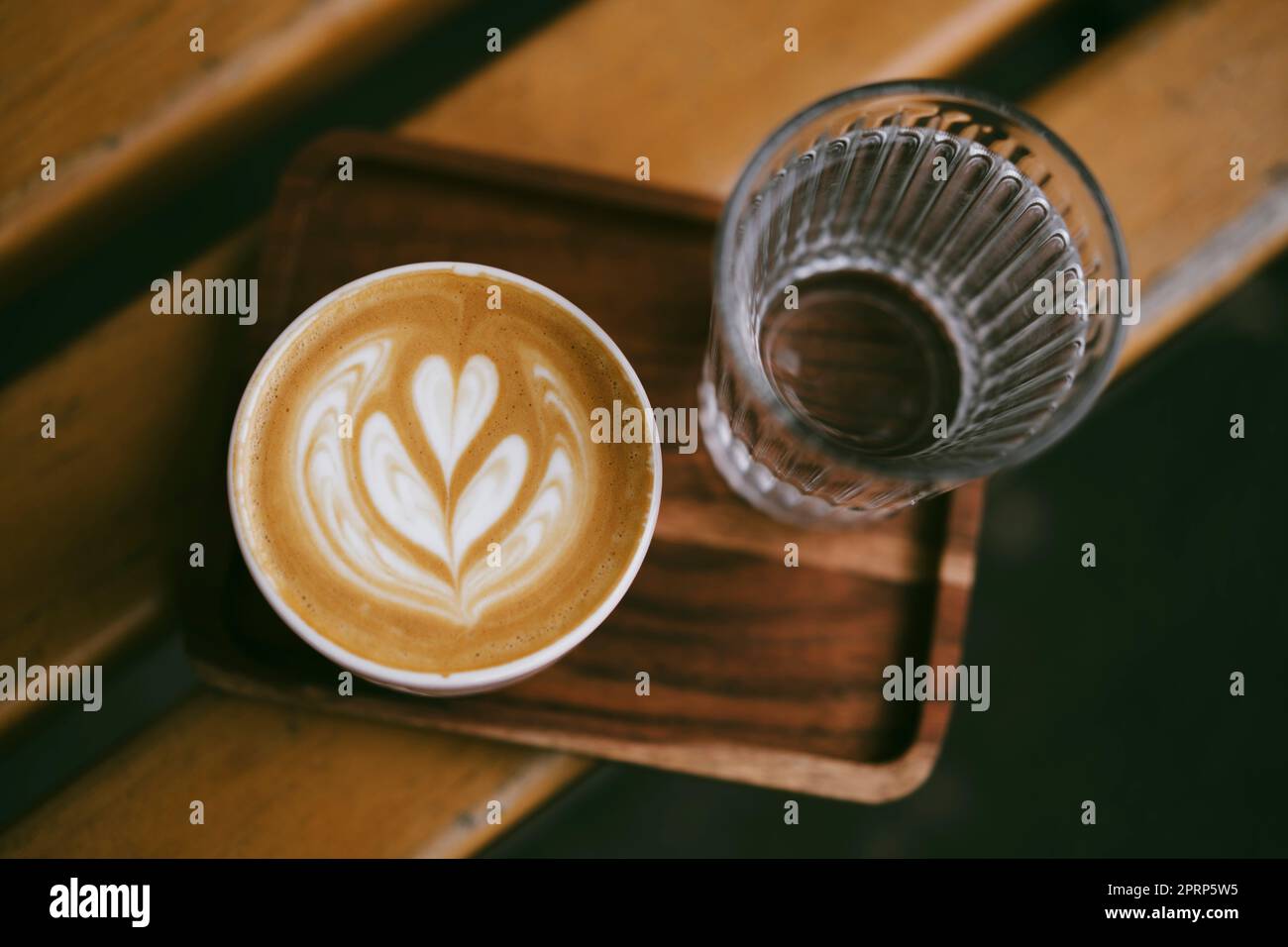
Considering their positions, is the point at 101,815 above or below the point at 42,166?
below

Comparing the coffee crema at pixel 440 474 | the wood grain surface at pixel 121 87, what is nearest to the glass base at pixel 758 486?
the coffee crema at pixel 440 474

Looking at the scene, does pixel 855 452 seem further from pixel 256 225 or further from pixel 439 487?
pixel 256 225

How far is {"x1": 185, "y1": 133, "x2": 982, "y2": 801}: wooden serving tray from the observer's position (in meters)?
0.69

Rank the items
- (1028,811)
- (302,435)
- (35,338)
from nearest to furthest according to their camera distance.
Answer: (302,435), (35,338), (1028,811)

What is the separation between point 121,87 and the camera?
0.77 metres

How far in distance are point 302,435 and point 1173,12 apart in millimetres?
779

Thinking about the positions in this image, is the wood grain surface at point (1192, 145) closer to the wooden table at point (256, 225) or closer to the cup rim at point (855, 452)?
the wooden table at point (256, 225)

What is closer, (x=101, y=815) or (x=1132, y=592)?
(x=101, y=815)

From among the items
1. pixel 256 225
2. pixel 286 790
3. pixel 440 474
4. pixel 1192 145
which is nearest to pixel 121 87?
pixel 256 225

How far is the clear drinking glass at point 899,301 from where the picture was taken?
0.62 meters

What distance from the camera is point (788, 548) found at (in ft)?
2.35

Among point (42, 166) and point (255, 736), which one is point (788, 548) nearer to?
point (255, 736)
